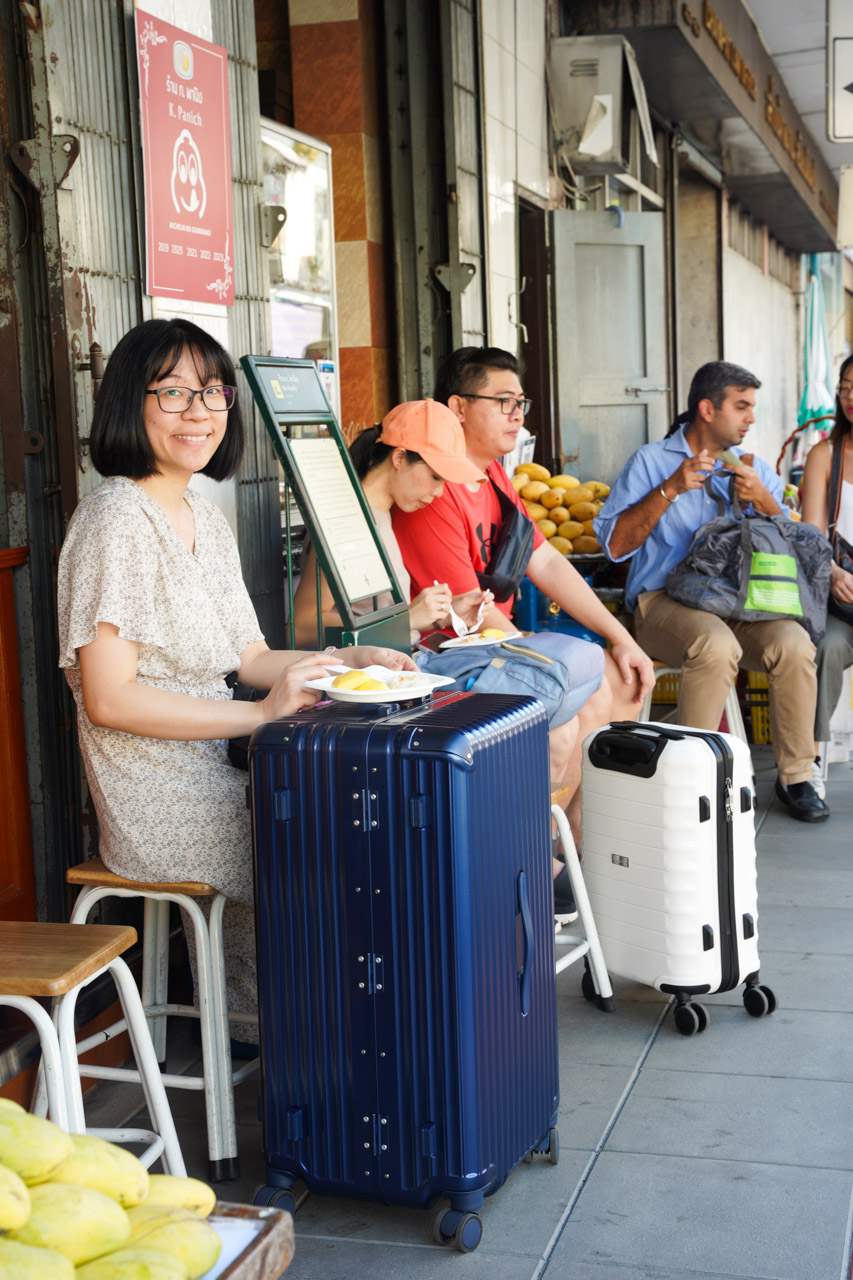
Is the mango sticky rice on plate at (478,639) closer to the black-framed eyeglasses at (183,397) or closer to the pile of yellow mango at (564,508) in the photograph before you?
the black-framed eyeglasses at (183,397)

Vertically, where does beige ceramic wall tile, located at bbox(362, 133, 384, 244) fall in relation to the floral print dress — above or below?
above

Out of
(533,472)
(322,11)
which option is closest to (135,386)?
(322,11)

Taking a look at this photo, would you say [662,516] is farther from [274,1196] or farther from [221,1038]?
[274,1196]

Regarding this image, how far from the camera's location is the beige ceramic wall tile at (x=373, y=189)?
5250 mm

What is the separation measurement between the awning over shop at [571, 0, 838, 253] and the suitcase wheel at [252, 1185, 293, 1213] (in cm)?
629

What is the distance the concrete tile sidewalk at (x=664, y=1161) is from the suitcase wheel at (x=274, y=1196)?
0.06m

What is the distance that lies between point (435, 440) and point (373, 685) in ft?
4.00

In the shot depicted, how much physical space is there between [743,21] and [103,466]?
825 cm

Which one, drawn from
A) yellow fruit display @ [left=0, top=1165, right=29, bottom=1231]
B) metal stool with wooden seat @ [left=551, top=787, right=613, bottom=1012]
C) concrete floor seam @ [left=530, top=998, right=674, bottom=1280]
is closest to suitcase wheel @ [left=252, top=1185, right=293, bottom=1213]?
concrete floor seam @ [left=530, top=998, right=674, bottom=1280]

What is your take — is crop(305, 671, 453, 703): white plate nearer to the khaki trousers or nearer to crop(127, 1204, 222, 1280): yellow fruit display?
crop(127, 1204, 222, 1280): yellow fruit display

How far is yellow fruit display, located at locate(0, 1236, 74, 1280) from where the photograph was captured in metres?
1.04

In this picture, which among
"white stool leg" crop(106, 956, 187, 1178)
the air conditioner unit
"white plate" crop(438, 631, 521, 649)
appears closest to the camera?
"white stool leg" crop(106, 956, 187, 1178)

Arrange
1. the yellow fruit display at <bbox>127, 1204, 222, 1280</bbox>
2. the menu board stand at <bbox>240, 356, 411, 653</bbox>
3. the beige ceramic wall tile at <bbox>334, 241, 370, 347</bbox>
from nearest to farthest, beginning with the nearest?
the yellow fruit display at <bbox>127, 1204, 222, 1280</bbox>
the menu board stand at <bbox>240, 356, 411, 653</bbox>
the beige ceramic wall tile at <bbox>334, 241, 370, 347</bbox>

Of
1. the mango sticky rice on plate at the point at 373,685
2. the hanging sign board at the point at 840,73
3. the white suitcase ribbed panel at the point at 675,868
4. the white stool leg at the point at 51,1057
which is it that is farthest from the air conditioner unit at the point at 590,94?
the white stool leg at the point at 51,1057
